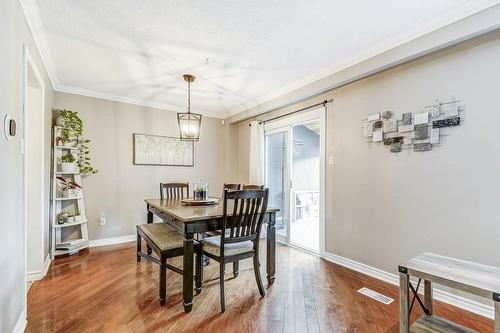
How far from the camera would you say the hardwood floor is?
1.94 metres

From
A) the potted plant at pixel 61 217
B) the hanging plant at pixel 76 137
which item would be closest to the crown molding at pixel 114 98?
the hanging plant at pixel 76 137

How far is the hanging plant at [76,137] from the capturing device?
360 cm

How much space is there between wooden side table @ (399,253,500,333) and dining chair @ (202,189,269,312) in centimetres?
119

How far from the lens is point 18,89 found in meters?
1.85

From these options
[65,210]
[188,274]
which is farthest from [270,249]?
[65,210]

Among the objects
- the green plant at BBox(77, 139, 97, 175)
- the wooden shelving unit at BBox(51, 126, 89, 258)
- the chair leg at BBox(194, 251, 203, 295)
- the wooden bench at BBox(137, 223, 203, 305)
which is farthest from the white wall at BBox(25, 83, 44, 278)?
the chair leg at BBox(194, 251, 203, 295)

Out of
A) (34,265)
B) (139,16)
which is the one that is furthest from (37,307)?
(139,16)

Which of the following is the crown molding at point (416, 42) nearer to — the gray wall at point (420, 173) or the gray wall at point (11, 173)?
the gray wall at point (420, 173)

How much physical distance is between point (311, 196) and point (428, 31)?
4040 mm

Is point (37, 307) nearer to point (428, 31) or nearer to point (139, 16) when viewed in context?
point (139, 16)

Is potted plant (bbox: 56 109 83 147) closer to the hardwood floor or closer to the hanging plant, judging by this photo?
the hanging plant

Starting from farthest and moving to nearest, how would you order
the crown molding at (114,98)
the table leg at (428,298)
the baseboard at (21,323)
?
1. the crown molding at (114,98)
2. the table leg at (428,298)
3. the baseboard at (21,323)

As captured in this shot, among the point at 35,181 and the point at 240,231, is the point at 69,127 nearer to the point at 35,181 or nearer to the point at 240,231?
the point at 35,181

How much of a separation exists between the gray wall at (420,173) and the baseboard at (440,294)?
0.07 m
